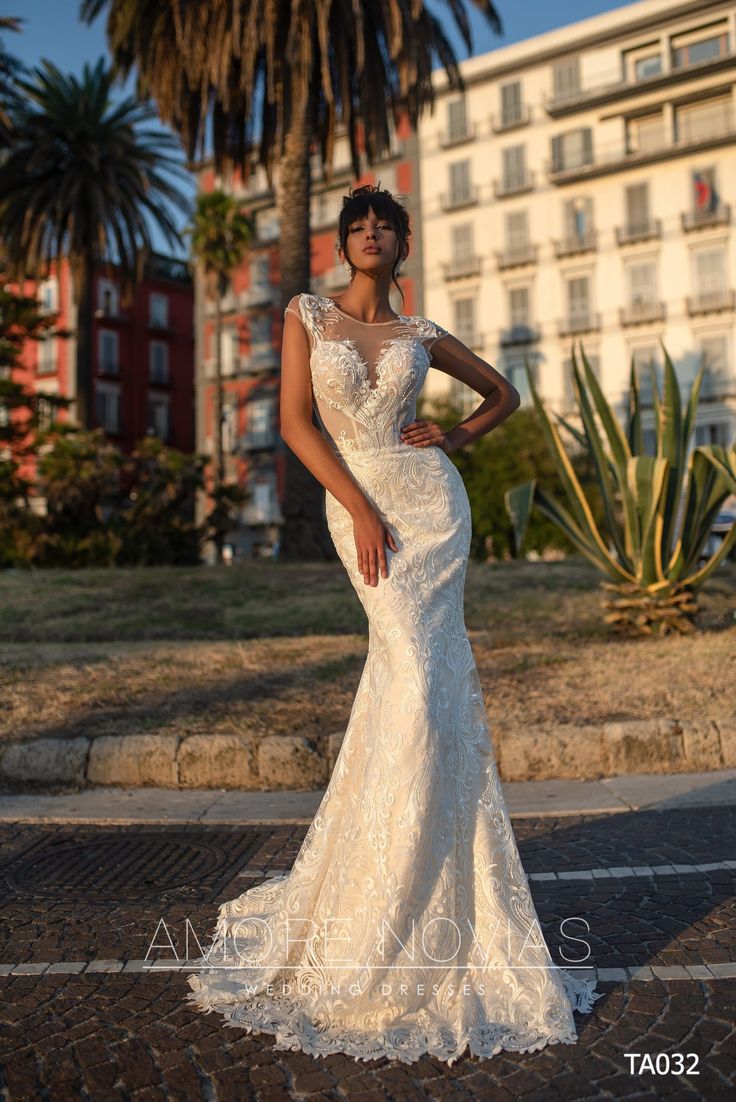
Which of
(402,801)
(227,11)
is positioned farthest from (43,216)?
(402,801)

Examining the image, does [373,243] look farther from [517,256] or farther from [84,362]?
[517,256]

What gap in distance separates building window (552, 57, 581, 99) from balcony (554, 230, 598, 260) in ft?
21.7

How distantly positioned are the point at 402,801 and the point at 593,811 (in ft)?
8.74

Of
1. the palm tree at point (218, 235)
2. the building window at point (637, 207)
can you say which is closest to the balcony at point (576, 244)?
the building window at point (637, 207)

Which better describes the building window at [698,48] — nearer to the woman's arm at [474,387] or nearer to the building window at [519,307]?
the building window at [519,307]

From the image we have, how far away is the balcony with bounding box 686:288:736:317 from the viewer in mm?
39812

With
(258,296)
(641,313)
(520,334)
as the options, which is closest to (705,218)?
(641,313)

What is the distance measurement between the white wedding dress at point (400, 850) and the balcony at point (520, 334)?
1681 inches

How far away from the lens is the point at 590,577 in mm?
13281

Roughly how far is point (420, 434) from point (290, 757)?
10.6 ft

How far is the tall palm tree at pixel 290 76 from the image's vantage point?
16.8 metres

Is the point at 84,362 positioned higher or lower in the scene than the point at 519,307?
lower

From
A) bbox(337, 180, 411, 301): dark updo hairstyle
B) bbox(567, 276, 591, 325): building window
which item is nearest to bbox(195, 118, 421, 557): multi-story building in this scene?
bbox(567, 276, 591, 325): building window

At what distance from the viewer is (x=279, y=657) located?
27.4 ft
